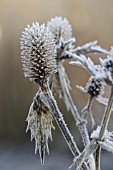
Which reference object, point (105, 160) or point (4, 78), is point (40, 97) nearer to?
point (105, 160)

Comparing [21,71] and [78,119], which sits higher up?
[21,71]

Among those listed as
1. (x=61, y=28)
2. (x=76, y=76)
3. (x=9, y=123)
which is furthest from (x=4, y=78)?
(x=61, y=28)

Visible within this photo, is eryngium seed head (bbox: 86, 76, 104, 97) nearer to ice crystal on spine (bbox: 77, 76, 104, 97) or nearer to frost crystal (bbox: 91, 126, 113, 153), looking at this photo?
ice crystal on spine (bbox: 77, 76, 104, 97)

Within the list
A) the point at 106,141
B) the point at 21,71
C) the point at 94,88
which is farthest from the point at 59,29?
the point at 21,71

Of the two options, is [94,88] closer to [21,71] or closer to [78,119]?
[78,119]

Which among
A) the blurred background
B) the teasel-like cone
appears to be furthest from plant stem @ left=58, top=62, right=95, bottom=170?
the blurred background

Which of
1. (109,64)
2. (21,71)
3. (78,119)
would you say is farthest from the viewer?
(21,71)

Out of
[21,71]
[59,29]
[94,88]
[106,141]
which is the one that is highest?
[21,71]
